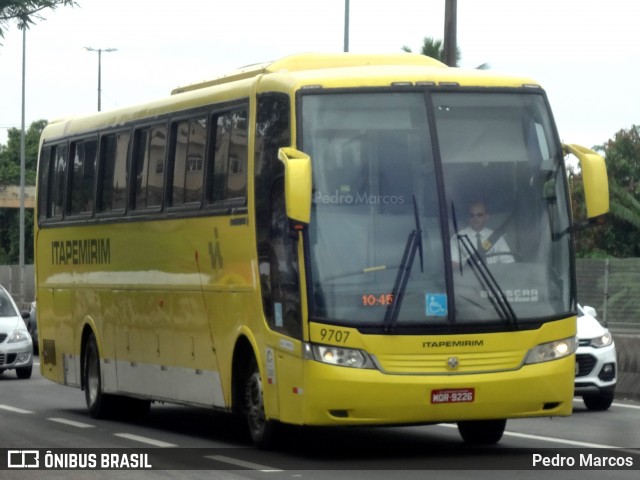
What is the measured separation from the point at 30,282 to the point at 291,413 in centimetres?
4571

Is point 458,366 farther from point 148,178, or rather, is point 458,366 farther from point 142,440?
point 148,178

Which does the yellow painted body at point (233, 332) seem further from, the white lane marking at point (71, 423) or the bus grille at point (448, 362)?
the white lane marking at point (71, 423)

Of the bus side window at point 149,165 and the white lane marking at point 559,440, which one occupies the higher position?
the bus side window at point 149,165

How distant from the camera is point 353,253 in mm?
13648

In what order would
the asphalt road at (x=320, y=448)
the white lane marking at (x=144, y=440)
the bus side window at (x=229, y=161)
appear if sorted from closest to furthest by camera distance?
1. the asphalt road at (x=320, y=448)
2. the bus side window at (x=229, y=161)
3. the white lane marking at (x=144, y=440)

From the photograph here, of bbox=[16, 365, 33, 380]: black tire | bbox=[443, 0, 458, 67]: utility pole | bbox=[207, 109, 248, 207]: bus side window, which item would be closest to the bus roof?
bbox=[207, 109, 248, 207]: bus side window

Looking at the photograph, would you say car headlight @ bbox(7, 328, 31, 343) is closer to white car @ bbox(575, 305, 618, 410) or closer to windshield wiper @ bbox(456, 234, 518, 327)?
white car @ bbox(575, 305, 618, 410)

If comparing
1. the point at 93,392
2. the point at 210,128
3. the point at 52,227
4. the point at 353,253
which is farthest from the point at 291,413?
the point at 52,227

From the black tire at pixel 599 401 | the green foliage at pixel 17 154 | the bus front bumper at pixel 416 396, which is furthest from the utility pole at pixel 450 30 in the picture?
the green foliage at pixel 17 154

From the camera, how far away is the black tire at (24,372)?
2847 centimetres

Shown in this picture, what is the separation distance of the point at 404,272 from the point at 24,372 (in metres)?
16.1

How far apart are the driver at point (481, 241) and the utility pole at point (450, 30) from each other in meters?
17.9

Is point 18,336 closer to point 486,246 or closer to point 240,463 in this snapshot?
point 240,463

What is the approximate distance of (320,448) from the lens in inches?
599
